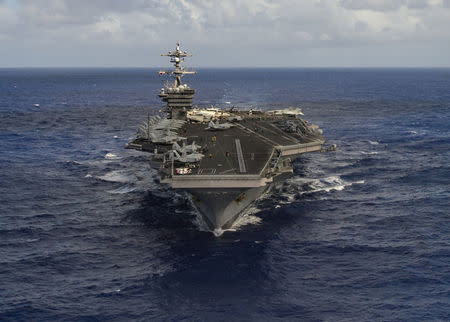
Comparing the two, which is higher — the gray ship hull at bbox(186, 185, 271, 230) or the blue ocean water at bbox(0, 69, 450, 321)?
the gray ship hull at bbox(186, 185, 271, 230)

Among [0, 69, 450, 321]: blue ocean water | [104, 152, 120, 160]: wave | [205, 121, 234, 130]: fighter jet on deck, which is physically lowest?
[0, 69, 450, 321]: blue ocean water

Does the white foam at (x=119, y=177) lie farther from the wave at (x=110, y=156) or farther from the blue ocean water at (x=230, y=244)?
the wave at (x=110, y=156)

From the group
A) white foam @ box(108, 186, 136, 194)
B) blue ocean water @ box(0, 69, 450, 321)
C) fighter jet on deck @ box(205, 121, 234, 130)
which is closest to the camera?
blue ocean water @ box(0, 69, 450, 321)

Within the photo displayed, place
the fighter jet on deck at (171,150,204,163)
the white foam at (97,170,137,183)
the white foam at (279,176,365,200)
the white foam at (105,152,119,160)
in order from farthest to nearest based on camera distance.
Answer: the white foam at (105,152,119,160) → the white foam at (97,170,137,183) → the white foam at (279,176,365,200) → the fighter jet on deck at (171,150,204,163)

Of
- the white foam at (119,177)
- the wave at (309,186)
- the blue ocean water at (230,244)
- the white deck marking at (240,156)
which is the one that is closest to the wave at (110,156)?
the blue ocean water at (230,244)

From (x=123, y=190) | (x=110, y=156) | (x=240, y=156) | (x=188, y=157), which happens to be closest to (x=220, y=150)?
(x=240, y=156)

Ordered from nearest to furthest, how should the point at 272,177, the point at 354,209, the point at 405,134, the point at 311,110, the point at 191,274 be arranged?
the point at 191,274 < the point at 272,177 < the point at 354,209 < the point at 405,134 < the point at 311,110

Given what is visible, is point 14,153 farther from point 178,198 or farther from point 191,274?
point 191,274

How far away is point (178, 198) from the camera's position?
40.6 meters

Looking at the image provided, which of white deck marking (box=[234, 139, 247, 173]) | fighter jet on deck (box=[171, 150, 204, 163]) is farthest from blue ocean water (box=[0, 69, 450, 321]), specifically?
fighter jet on deck (box=[171, 150, 204, 163])

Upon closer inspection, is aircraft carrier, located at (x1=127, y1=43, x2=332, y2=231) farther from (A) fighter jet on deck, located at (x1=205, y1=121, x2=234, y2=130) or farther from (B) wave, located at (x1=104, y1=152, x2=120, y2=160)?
(B) wave, located at (x1=104, y1=152, x2=120, y2=160)

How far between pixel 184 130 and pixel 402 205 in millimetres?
23467

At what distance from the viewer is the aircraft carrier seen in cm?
3088

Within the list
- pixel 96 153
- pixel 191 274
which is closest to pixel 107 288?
pixel 191 274
